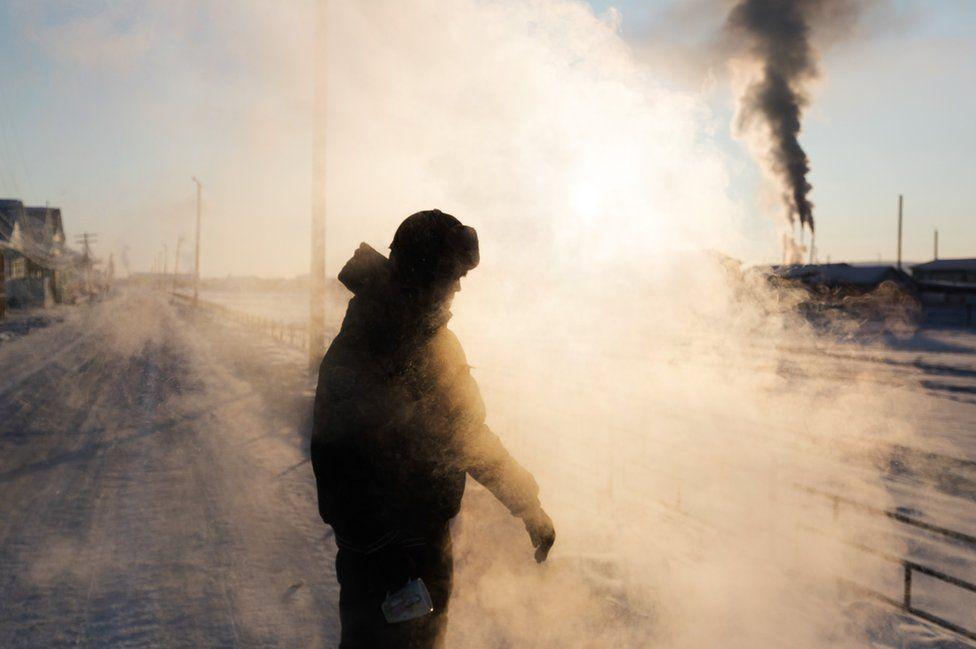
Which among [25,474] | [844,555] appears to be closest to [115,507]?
[25,474]

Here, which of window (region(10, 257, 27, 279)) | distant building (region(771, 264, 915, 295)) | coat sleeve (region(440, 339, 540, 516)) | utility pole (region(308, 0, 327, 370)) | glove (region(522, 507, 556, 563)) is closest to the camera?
coat sleeve (region(440, 339, 540, 516))

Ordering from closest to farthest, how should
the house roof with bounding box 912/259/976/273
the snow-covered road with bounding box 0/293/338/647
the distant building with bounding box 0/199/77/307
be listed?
the snow-covered road with bounding box 0/293/338/647
the distant building with bounding box 0/199/77/307
the house roof with bounding box 912/259/976/273

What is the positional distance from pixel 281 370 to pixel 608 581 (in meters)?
12.2

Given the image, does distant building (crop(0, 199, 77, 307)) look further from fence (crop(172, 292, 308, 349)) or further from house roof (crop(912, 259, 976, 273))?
house roof (crop(912, 259, 976, 273))

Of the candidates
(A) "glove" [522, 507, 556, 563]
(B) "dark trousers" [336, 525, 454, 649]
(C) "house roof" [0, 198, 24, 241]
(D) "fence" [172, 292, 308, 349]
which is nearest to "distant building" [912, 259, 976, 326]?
(D) "fence" [172, 292, 308, 349]

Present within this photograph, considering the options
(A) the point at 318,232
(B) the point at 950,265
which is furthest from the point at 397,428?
(B) the point at 950,265

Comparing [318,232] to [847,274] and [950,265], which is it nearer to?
[847,274]

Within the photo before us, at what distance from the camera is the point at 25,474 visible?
628 cm

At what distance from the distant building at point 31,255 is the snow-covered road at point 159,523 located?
30844 mm

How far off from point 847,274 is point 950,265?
48.8 feet

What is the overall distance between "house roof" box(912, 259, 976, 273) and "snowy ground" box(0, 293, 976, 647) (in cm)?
4493

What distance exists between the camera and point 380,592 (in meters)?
1.77

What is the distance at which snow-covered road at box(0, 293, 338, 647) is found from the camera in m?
3.55

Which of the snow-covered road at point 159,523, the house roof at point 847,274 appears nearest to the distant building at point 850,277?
the house roof at point 847,274
